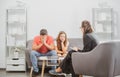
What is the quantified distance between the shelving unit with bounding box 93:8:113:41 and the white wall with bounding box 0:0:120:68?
234 mm

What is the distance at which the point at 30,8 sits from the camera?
7430 millimetres

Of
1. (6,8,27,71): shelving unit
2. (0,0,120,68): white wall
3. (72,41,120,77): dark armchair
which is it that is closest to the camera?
(72,41,120,77): dark armchair

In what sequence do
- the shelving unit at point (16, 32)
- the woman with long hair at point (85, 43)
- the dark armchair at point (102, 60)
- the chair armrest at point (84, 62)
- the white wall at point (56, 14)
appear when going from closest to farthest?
1. the dark armchair at point (102, 60)
2. the chair armrest at point (84, 62)
3. the woman with long hair at point (85, 43)
4. the shelving unit at point (16, 32)
5. the white wall at point (56, 14)

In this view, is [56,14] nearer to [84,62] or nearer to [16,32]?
[16,32]

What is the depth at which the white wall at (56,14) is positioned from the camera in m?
7.44

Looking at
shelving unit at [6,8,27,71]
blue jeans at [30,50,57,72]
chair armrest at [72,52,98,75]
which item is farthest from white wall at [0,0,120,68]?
chair armrest at [72,52,98,75]

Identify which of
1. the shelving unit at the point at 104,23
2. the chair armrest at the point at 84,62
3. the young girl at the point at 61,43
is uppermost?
the shelving unit at the point at 104,23

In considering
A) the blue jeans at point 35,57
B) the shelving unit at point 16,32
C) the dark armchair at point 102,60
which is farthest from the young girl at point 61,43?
the dark armchair at point 102,60

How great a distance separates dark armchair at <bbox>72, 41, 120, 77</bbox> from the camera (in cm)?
435

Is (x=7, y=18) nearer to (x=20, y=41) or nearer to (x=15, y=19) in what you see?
(x=15, y=19)

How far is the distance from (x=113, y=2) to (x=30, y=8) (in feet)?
7.88

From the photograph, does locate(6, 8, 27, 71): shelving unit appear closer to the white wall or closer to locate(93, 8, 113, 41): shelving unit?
the white wall

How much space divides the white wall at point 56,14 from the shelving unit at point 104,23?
0.23 m

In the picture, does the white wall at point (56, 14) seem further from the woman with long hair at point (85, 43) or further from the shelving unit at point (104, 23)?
the woman with long hair at point (85, 43)
